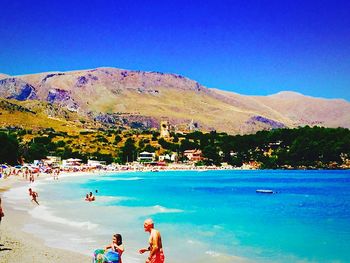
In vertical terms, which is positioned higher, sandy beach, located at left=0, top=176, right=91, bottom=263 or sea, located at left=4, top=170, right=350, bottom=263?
sandy beach, located at left=0, top=176, right=91, bottom=263

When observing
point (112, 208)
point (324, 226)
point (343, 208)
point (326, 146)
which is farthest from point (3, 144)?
point (326, 146)

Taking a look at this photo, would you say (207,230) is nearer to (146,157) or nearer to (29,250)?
(29,250)

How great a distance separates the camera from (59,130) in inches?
6727

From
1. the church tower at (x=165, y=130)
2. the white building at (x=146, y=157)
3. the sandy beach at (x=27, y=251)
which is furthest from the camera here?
the church tower at (x=165, y=130)

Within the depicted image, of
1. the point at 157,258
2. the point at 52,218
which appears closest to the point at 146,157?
the point at 52,218

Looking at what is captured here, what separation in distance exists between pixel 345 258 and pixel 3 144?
3141 inches

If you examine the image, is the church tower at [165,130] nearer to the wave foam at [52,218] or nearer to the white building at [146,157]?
the white building at [146,157]

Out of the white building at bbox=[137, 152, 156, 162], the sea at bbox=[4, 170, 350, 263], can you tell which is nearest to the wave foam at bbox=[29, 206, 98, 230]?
the sea at bbox=[4, 170, 350, 263]

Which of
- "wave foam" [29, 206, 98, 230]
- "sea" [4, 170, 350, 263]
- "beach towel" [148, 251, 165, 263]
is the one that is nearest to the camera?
"beach towel" [148, 251, 165, 263]

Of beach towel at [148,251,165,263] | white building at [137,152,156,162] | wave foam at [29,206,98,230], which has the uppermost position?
white building at [137,152,156,162]

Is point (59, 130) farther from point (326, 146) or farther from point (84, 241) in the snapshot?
point (84, 241)

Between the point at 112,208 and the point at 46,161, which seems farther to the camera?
the point at 46,161

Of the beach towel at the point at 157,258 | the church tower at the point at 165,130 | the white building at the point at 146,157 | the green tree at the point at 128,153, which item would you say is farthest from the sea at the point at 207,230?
the church tower at the point at 165,130

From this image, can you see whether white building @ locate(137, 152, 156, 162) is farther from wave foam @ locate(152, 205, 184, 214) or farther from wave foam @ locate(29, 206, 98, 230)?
wave foam @ locate(29, 206, 98, 230)
